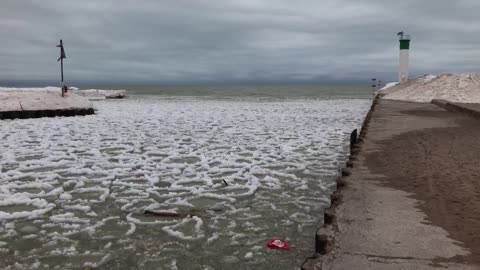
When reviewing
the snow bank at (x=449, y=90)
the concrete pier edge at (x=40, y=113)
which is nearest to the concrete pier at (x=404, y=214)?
the concrete pier edge at (x=40, y=113)

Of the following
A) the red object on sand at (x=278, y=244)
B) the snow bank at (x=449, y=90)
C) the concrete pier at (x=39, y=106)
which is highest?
the snow bank at (x=449, y=90)

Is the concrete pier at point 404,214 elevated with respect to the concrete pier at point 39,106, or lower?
lower

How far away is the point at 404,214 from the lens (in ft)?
15.0

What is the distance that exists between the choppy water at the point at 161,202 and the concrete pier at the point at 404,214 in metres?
0.65

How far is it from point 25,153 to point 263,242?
8.47m

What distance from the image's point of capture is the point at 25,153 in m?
11.0

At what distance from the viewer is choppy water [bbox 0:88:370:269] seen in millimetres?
4574

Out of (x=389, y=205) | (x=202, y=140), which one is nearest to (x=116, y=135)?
(x=202, y=140)

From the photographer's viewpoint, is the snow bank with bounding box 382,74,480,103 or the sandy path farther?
the snow bank with bounding box 382,74,480,103

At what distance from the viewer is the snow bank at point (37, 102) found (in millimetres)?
22688

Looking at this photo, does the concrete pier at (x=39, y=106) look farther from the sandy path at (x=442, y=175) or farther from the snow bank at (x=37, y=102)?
the sandy path at (x=442, y=175)

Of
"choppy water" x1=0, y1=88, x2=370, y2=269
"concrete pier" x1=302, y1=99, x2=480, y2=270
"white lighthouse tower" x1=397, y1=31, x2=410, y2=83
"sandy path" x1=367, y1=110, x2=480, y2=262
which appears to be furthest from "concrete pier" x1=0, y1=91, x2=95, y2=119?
"white lighthouse tower" x1=397, y1=31, x2=410, y2=83

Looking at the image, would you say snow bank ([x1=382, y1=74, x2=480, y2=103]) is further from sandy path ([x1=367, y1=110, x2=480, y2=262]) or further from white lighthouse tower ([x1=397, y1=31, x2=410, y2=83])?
sandy path ([x1=367, y1=110, x2=480, y2=262])

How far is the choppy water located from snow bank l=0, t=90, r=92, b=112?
10952mm
